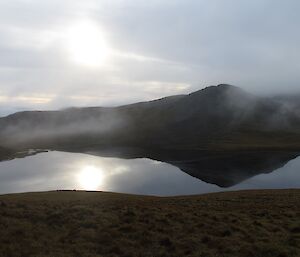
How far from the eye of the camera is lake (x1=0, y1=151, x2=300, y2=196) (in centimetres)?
7969

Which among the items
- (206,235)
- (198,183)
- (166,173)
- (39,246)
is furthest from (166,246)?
(166,173)

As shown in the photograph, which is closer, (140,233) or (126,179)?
(140,233)

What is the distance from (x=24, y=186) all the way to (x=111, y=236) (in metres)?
66.2

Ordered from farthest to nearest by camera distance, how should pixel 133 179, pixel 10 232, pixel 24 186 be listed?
pixel 133 179
pixel 24 186
pixel 10 232

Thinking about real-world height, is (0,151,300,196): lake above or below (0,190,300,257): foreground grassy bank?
above

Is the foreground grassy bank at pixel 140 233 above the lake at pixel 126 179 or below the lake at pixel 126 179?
below

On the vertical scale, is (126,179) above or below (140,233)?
above

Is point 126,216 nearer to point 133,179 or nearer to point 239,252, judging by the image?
point 239,252

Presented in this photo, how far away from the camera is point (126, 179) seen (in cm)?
9319

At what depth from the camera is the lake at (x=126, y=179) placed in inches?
3137

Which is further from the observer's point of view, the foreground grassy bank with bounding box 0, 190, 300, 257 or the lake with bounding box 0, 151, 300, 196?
the lake with bounding box 0, 151, 300, 196

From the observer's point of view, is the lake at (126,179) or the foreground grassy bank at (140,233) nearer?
the foreground grassy bank at (140,233)

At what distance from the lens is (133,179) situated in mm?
92938

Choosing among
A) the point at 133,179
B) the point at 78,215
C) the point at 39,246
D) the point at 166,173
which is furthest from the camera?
the point at 166,173
